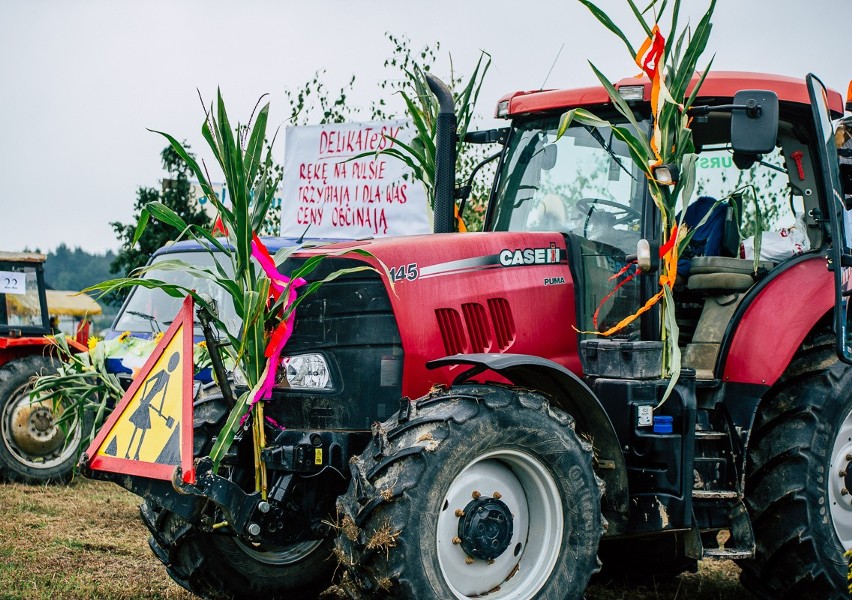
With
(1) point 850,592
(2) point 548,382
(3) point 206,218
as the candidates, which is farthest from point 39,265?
(1) point 850,592

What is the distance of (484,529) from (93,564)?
3.02m

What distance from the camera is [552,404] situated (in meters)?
4.64

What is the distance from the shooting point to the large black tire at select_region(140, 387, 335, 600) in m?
4.95

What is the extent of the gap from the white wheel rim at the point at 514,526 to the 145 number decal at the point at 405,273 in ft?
2.81

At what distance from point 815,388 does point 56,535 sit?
4798 mm

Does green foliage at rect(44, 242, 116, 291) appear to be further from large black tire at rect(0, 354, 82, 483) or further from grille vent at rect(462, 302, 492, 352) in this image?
grille vent at rect(462, 302, 492, 352)

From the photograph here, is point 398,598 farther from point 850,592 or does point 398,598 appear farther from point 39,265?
point 39,265

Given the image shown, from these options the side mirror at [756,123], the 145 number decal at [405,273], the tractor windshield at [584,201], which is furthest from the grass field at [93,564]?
the side mirror at [756,123]

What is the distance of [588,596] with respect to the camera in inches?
228

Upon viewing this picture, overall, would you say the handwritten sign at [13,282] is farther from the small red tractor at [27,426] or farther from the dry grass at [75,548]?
the dry grass at [75,548]

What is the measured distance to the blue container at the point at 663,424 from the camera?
484 centimetres

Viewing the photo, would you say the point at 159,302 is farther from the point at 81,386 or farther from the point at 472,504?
the point at 472,504

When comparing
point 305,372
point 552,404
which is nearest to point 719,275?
point 552,404

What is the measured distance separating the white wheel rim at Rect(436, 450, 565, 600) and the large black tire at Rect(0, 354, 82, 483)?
6268 mm
